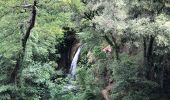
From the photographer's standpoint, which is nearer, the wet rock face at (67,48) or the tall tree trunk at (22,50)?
the tall tree trunk at (22,50)

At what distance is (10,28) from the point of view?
15625mm

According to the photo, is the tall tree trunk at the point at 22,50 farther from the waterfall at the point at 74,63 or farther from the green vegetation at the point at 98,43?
the waterfall at the point at 74,63

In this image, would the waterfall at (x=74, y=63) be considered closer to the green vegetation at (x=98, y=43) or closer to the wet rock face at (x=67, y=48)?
the wet rock face at (x=67, y=48)

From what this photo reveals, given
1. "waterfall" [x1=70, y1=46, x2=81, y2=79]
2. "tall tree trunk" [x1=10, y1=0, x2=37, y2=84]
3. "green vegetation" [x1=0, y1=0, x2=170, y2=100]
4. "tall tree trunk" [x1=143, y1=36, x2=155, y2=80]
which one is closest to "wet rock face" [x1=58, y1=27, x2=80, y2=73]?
"waterfall" [x1=70, y1=46, x2=81, y2=79]

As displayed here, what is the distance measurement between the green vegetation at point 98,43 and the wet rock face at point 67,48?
5.17m

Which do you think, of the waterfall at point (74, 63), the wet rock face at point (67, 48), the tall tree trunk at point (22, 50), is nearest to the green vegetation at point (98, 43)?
the tall tree trunk at point (22, 50)

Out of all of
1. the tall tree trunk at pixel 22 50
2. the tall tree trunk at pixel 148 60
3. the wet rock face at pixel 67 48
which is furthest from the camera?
the wet rock face at pixel 67 48

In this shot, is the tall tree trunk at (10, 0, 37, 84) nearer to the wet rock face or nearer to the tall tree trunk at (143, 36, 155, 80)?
the tall tree trunk at (143, 36, 155, 80)

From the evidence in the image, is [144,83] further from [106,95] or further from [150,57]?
[106,95]

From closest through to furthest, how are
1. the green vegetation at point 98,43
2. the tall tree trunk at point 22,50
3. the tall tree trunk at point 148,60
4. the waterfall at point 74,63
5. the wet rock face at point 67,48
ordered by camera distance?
the green vegetation at point 98,43
the tall tree trunk at point 22,50
the tall tree trunk at point 148,60
the waterfall at point 74,63
the wet rock face at point 67,48

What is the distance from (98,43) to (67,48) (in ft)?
25.2

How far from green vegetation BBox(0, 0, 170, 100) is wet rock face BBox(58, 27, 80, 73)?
17.0 feet

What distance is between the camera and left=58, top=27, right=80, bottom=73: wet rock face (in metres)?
24.1

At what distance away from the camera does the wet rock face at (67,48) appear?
2414 cm
